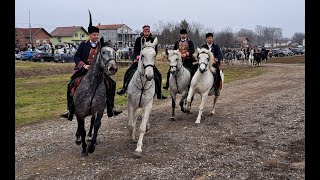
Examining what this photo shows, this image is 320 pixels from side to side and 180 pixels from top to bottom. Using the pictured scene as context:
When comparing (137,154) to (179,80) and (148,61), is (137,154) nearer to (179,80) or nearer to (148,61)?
(148,61)

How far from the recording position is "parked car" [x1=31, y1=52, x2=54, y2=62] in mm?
46847

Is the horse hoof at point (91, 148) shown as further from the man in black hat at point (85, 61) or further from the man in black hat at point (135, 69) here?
the man in black hat at point (135, 69)

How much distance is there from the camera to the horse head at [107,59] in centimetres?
760

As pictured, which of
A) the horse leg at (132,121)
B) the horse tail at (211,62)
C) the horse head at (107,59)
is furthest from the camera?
the horse tail at (211,62)

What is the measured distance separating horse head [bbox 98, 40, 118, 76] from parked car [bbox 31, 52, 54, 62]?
135 feet

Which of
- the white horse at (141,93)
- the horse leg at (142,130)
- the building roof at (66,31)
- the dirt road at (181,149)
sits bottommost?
the dirt road at (181,149)

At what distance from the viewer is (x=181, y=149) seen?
29.2 feet

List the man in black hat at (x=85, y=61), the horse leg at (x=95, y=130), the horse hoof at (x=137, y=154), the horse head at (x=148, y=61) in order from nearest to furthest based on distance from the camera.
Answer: the horse head at (x=148, y=61) → the horse hoof at (x=137, y=154) → the horse leg at (x=95, y=130) → the man in black hat at (x=85, y=61)

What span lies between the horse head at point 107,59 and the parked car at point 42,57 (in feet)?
135

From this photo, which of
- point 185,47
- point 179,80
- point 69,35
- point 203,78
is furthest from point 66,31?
point 203,78

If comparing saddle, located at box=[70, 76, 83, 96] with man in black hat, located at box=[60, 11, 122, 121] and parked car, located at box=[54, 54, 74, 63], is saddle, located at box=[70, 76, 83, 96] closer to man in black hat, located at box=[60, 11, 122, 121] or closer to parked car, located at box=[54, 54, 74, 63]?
man in black hat, located at box=[60, 11, 122, 121]

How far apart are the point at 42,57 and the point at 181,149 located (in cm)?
4145

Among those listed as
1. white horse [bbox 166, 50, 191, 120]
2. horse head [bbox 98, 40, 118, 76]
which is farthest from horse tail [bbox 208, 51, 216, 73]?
horse head [bbox 98, 40, 118, 76]

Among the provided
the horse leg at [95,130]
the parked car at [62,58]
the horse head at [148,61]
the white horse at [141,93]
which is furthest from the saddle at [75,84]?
the parked car at [62,58]
